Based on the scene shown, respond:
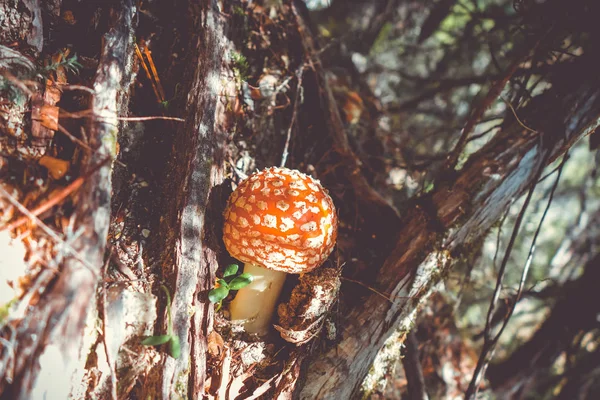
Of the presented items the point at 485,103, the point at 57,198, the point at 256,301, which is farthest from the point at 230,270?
the point at 485,103

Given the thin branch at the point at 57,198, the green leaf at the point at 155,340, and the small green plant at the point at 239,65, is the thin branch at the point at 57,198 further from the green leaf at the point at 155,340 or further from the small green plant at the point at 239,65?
the small green plant at the point at 239,65

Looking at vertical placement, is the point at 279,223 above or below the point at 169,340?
above

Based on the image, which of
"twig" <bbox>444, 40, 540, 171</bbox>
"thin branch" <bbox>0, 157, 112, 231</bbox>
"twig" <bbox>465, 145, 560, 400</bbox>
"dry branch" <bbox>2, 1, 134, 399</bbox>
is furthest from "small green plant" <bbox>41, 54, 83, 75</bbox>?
"twig" <bbox>465, 145, 560, 400</bbox>

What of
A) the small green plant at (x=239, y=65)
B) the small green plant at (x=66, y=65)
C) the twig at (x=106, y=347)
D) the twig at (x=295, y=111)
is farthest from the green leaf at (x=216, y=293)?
the small green plant at (x=239, y=65)

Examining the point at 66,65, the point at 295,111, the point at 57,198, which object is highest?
the point at 66,65

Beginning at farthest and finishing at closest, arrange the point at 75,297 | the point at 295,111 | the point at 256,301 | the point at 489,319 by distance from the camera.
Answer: the point at 295,111 → the point at 489,319 → the point at 256,301 → the point at 75,297

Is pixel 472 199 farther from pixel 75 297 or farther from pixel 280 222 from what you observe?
pixel 75 297
